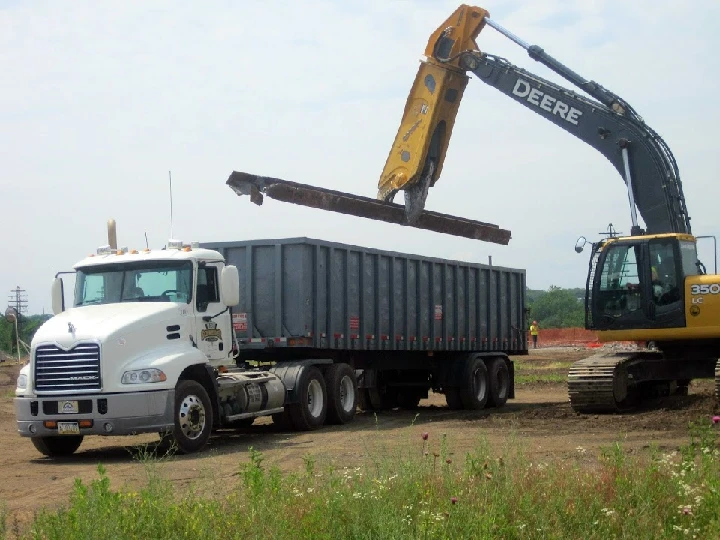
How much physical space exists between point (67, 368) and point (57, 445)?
4.87 feet

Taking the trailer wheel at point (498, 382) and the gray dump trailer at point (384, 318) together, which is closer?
the gray dump trailer at point (384, 318)

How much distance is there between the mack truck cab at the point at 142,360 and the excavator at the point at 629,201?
2212 mm

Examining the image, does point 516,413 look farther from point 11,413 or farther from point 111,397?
point 11,413

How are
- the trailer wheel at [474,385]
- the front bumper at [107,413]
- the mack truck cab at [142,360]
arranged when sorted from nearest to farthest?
the front bumper at [107,413] → the mack truck cab at [142,360] → the trailer wheel at [474,385]

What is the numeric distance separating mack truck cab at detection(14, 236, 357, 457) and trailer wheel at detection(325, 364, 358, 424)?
3.70 ft

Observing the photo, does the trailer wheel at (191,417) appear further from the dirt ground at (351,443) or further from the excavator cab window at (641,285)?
the excavator cab window at (641,285)

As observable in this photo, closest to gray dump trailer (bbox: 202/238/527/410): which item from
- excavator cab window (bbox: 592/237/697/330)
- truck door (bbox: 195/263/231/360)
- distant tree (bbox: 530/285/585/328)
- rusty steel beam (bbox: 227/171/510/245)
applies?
rusty steel beam (bbox: 227/171/510/245)

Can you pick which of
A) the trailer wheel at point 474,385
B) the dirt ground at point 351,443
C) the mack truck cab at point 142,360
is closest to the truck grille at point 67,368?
the mack truck cab at point 142,360

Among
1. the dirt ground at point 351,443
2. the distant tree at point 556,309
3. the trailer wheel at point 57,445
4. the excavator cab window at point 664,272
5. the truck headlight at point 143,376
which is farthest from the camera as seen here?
the distant tree at point 556,309

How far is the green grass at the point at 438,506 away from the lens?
23.3 feet

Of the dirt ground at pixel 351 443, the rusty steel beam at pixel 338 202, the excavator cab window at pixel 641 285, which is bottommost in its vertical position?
the dirt ground at pixel 351 443

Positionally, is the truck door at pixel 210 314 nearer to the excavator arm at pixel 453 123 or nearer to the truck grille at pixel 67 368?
the truck grille at pixel 67 368

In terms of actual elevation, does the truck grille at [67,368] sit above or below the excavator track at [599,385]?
above

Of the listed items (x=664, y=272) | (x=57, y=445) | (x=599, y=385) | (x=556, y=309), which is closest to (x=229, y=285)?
(x=57, y=445)
